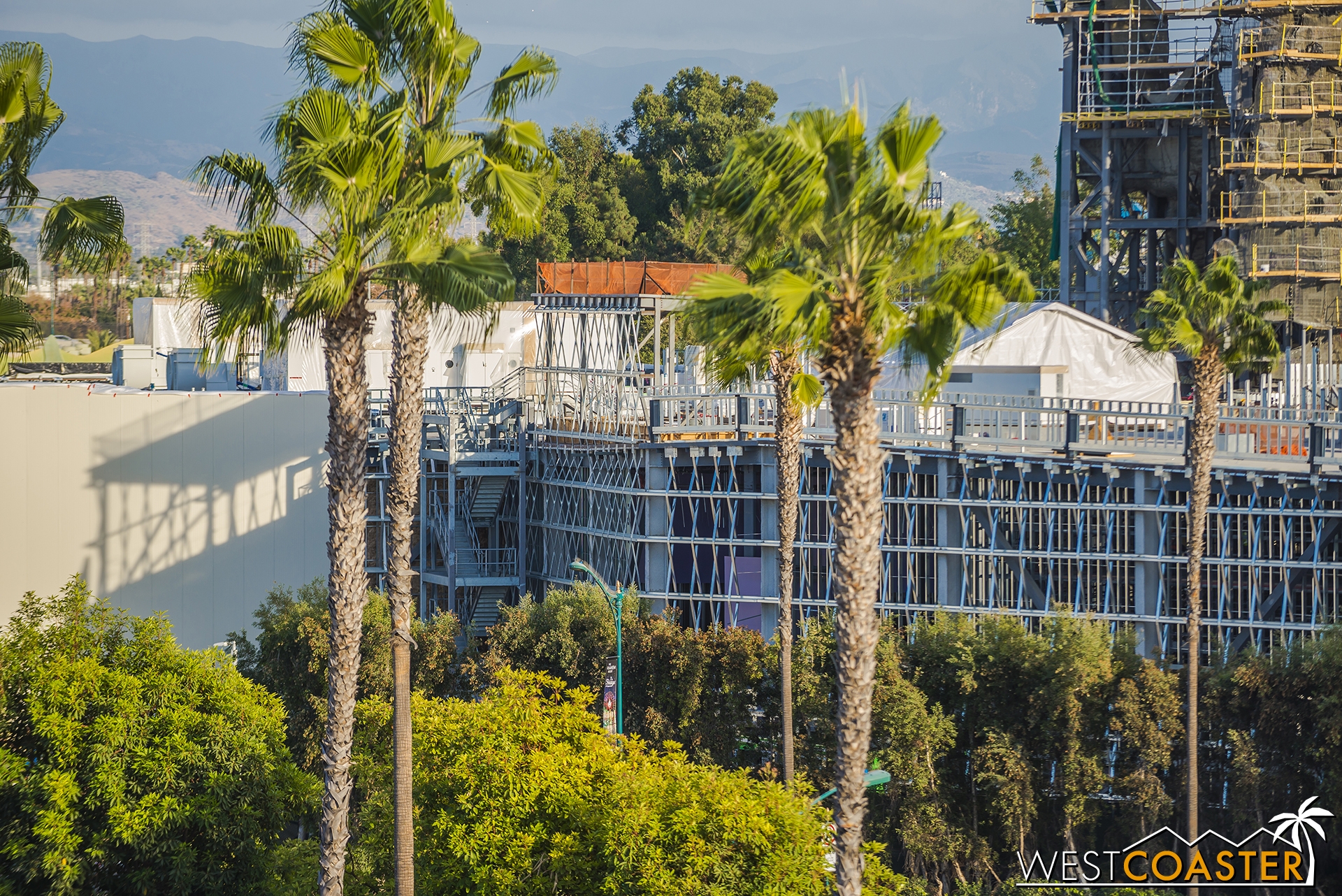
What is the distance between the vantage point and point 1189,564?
2131 centimetres

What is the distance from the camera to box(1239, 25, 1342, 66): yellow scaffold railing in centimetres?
4141

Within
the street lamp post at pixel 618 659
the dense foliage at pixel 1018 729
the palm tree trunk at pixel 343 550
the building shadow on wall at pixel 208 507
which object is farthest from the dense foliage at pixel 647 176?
the palm tree trunk at pixel 343 550

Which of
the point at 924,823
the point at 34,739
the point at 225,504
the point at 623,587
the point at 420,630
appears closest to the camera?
the point at 34,739

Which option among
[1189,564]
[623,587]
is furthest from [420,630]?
[1189,564]

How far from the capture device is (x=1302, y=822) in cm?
2167

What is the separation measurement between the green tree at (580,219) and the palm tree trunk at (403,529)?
Result: 54.1m

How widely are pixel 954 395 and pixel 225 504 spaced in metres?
18.5

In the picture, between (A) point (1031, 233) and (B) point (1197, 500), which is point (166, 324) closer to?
(B) point (1197, 500)

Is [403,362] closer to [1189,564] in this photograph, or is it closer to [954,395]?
[1189,564]

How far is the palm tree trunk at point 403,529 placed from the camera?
15664 mm

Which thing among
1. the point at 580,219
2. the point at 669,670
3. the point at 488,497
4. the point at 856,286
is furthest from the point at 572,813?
the point at 580,219

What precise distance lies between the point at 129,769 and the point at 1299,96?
132 feet

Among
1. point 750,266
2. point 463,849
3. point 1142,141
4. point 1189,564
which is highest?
point 1142,141

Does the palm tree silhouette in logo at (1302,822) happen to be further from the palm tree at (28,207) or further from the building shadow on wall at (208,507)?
the building shadow on wall at (208,507)
